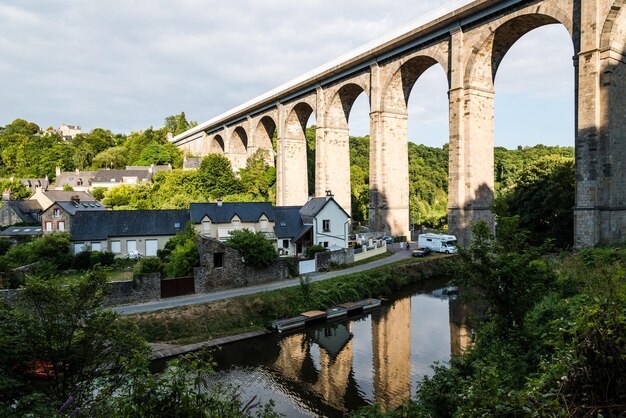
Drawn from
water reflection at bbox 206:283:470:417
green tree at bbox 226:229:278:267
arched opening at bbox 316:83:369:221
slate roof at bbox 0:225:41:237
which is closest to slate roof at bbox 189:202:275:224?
green tree at bbox 226:229:278:267

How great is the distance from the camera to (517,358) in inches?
358

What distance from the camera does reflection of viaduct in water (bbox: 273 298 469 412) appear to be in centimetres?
1196

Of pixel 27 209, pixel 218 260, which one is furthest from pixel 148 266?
pixel 27 209

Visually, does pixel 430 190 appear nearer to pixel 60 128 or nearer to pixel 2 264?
pixel 2 264

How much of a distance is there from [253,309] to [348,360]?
5383 millimetres

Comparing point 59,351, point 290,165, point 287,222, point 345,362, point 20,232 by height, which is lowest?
point 345,362

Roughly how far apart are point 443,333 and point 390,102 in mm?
20078

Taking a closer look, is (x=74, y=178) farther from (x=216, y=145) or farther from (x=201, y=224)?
(x=201, y=224)

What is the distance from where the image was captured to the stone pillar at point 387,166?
104 feet

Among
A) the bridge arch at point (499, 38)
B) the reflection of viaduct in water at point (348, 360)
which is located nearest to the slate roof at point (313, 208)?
the reflection of viaduct in water at point (348, 360)

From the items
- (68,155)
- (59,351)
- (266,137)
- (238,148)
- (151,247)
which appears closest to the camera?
(59,351)

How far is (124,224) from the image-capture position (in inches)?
1019

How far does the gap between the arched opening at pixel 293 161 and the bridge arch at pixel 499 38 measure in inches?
781

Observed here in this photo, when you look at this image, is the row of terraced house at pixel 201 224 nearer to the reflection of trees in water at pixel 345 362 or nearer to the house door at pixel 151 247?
the house door at pixel 151 247
